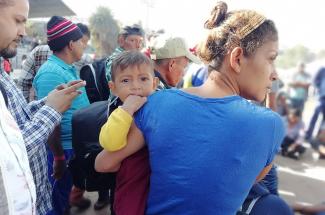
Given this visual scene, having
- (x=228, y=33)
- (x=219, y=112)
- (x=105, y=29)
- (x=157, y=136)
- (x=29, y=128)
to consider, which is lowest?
(x=105, y=29)

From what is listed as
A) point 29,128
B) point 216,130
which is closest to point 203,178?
point 216,130

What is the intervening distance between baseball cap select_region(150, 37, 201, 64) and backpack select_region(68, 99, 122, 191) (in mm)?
779

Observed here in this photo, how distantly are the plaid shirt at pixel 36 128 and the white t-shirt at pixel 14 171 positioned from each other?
1.70 feet

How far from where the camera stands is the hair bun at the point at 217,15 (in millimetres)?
1226

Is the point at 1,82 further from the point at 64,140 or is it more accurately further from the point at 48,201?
the point at 64,140

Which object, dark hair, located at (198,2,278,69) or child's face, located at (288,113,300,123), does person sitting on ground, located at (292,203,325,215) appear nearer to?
dark hair, located at (198,2,278,69)

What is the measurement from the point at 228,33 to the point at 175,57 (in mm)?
1247

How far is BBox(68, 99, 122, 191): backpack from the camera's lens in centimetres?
172

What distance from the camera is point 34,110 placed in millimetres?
1782

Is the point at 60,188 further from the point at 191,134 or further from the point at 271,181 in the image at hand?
the point at 191,134

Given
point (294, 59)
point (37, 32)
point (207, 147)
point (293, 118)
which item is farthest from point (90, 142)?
point (294, 59)

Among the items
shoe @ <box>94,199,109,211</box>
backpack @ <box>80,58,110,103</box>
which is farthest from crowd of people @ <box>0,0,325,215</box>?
shoe @ <box>94,199,109,211</box>

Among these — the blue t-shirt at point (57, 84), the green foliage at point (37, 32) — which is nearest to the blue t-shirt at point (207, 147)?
the blue t-shirt at point (57, 84)

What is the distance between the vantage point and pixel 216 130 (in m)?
1.04
